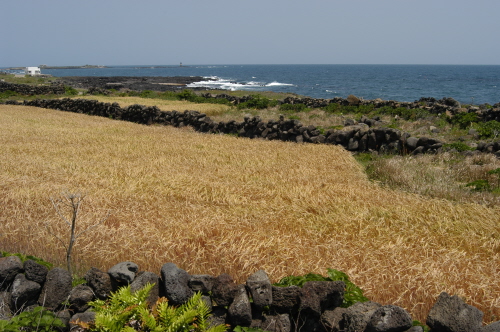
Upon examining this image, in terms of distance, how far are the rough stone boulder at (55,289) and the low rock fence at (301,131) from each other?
12468 mm

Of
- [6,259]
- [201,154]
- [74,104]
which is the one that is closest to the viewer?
[6,259]

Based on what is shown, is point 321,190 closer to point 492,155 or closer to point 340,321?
point 340,321

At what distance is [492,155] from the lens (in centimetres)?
1291

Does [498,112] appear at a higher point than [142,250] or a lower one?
higher

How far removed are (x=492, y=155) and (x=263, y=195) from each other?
25.7ft

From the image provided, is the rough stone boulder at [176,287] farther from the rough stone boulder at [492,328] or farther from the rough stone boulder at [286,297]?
the rough stone boulder at [492,328]

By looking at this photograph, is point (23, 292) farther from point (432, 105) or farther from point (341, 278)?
point (432, 105)

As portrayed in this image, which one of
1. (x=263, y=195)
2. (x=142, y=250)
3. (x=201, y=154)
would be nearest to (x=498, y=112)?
(x=201, y=154)

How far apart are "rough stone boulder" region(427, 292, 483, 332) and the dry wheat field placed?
31.0 inches

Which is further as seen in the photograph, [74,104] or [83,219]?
[74,104]

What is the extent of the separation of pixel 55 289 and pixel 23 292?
0.36 m

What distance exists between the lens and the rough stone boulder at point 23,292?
478 centimetres

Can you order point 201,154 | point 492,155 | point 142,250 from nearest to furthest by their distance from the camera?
point 142,250 < point 492,155 < point 201,154

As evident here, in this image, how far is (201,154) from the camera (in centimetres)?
1463
